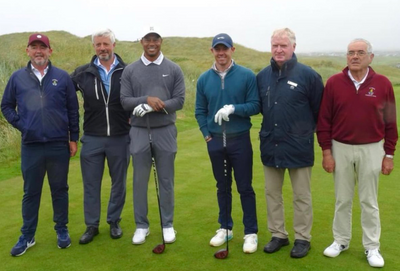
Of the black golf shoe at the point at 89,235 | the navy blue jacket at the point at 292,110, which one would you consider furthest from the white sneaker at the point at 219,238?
the black golf shoe at the point at 89,235

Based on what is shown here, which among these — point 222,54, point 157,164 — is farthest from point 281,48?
point 157,164

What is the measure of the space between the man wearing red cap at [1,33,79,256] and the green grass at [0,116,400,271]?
1.01 feet

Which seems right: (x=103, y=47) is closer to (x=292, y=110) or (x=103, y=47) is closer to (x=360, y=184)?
(x=292, y=110)

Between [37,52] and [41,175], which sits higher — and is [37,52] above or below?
above

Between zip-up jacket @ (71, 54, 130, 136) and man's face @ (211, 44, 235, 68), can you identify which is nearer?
man's face @ (211, 44, 235, 68)

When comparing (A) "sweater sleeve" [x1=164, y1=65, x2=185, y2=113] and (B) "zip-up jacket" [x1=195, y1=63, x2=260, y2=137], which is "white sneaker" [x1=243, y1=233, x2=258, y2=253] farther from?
(A) "sweater sleeve" [x1=164, y1=65, x2=185, y2=113]

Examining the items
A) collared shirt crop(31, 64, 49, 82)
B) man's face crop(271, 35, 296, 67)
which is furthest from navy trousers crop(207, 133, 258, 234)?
collared shirt crop(31, 64, 49, 82)

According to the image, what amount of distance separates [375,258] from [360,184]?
62 cm

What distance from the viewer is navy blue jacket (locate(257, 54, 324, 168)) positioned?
3855 mm

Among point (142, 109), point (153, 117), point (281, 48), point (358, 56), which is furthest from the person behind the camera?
point (153, 117)

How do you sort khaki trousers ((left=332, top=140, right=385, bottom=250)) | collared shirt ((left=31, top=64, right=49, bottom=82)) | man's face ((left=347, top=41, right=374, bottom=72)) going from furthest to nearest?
collared shirt ((left=31, top=64, right=49, bottom=82)) < khaki trousers ((left=332, top=140, right=385, bottom=250)) < man's face ((left=347, top=41, right=374, bottom=72))

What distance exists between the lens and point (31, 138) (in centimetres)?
408

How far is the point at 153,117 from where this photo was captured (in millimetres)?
4250

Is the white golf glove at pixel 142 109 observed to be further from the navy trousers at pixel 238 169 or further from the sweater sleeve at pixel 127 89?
A: the navy trousers at pixel 238 169
